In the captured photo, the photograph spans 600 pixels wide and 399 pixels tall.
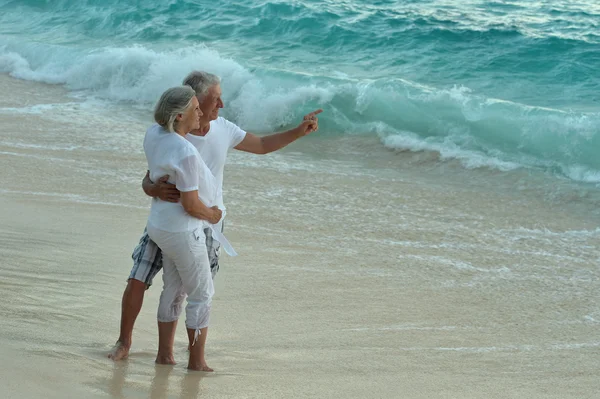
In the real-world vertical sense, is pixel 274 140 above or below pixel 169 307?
above

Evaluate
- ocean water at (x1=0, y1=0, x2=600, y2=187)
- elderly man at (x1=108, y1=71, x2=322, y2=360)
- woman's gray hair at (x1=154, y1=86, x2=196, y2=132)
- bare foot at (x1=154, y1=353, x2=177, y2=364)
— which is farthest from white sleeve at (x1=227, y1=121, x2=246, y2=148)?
ocean water at (x1=0, y1=0, x2=600, y2=187)

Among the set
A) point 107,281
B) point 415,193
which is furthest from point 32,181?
point 415,193

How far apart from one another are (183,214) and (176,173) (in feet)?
0.68

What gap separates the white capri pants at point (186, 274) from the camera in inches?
152

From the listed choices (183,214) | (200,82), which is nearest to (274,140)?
(200,82)

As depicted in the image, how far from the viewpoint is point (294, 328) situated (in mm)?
4934

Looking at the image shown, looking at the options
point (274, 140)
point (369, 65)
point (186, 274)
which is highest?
point (369, 65)

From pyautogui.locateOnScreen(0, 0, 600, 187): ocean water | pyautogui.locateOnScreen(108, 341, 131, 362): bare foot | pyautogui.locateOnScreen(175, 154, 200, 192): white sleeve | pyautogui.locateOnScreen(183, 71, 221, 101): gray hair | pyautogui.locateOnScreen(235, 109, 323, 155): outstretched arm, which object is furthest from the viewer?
pyautogui.locateOnScreen(0, 0, 600, 187): ocean water

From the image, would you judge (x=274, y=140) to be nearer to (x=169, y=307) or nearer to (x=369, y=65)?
(x=169, y=307)

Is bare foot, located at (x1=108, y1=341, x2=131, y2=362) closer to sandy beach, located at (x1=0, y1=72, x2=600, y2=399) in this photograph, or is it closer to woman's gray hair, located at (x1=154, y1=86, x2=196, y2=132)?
sandy beach, located at (x1=0, y1=72, x2=600, y2=399)

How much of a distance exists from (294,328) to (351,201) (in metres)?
3.06

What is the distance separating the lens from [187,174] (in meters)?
3.71

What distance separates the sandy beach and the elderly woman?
0.30 metres

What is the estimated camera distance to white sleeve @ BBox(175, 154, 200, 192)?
3.71 m
